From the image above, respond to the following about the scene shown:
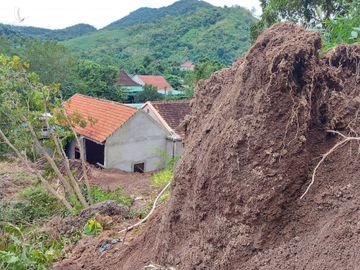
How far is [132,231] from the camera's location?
5.09 m

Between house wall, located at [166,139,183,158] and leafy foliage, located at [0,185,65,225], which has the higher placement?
leafy foliage, located at [0,185,65,225]

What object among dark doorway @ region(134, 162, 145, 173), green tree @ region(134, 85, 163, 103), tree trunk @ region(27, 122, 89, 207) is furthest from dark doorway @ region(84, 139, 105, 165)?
green tree @ region(134, 85, 163, 103)

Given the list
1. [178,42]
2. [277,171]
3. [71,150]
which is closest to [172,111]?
[71,150]

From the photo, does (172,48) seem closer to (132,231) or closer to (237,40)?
(237,40)

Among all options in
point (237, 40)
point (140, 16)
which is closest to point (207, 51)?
point (237, 40)

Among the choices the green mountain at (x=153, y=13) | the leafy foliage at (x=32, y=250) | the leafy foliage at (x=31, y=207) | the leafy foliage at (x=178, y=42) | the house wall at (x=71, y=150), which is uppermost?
the green mountain at (x=153, y=13)

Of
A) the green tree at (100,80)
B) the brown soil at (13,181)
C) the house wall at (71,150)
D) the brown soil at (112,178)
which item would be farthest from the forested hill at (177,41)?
the brown soil at (13,181)

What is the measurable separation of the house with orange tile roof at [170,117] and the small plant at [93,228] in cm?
1336

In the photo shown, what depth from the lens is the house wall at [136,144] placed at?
695 inches

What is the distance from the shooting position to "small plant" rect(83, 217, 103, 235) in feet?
18.1

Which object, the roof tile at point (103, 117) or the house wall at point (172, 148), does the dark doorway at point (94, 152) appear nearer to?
the roof tile at point (103, 117)

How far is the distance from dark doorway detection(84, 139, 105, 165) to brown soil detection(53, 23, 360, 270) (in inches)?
586

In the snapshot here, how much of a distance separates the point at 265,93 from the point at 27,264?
3.11 meters

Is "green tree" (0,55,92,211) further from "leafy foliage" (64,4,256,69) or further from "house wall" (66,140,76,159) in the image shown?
"leafy foliage" (64,4,256,69)
